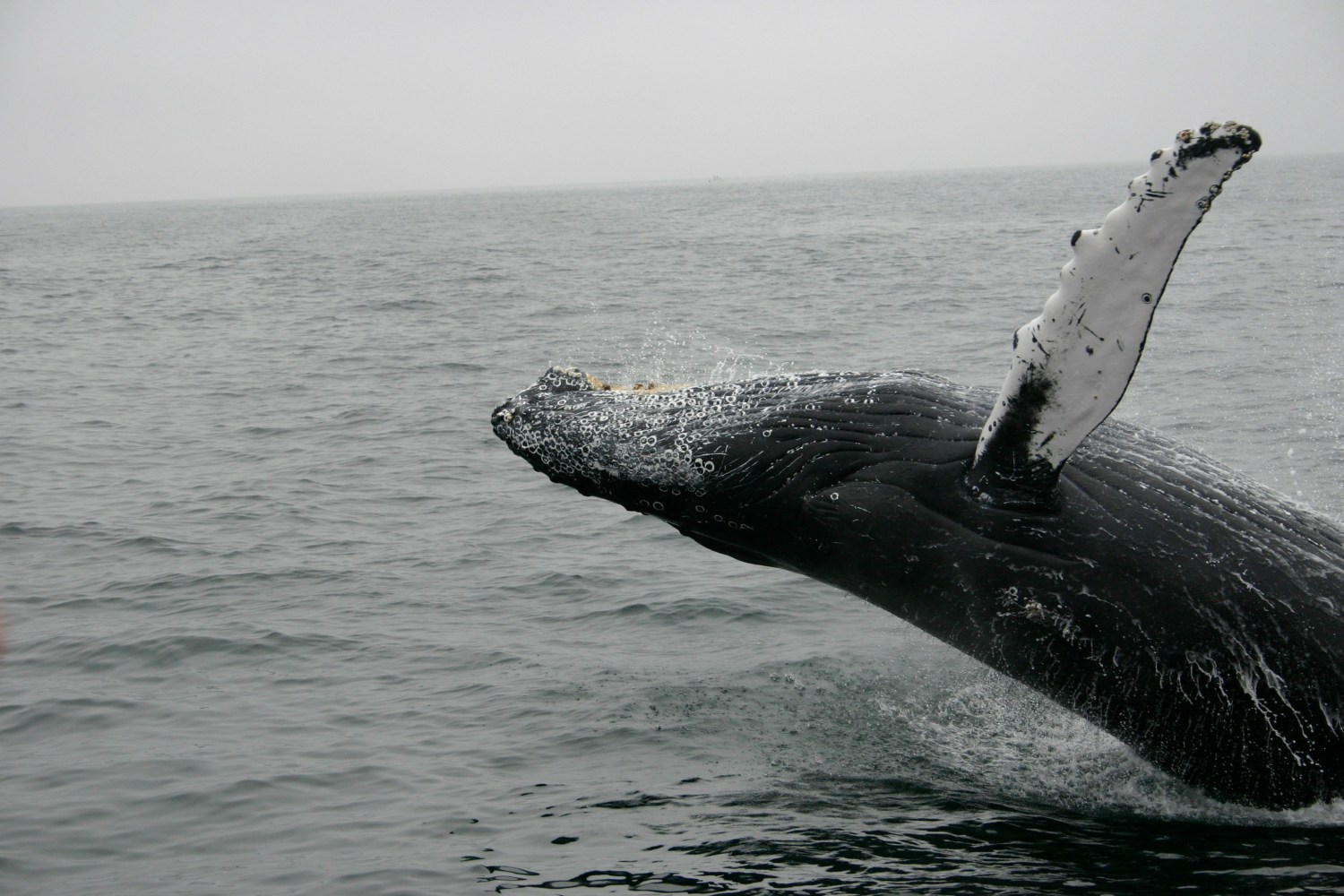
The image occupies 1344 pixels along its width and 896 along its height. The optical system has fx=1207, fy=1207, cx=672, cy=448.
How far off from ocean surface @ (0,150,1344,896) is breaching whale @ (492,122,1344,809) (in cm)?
75

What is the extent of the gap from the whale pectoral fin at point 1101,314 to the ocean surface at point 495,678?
2.16m

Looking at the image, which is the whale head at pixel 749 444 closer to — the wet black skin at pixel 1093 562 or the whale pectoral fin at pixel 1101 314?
the wet black skin at pixel 1093 562

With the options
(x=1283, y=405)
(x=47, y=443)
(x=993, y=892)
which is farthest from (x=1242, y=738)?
(x=47, y=443)

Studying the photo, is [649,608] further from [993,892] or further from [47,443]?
[47,443]

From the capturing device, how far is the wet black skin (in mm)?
5703

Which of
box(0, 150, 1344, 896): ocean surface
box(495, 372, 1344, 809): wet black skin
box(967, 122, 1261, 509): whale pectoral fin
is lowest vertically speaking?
box(0, 150, 1344, 896): ocean surface

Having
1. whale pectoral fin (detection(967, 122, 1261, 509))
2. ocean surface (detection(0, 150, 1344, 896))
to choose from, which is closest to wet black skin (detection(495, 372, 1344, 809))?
whale pectoral fin (detection(967, 122, 1261, 509))

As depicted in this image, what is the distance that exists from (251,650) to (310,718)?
1.71 meters

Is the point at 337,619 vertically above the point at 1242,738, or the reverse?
the point at 1242,738

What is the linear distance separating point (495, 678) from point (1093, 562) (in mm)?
5010

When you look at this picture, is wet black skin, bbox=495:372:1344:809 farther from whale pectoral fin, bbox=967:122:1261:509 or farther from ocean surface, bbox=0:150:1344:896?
ocean surface, bbox=0:150:1344:896

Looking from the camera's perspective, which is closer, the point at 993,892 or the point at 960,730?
the point at 993,892

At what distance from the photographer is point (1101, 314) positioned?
5191 mm

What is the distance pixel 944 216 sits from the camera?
258ft
